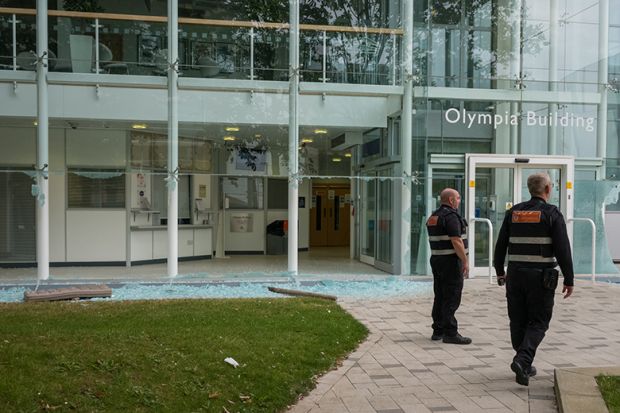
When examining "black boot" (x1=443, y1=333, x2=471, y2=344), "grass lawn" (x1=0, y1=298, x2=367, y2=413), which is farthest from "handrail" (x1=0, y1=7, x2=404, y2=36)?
"black boot" (x1=443, y1=333, x2=471, y2=344)

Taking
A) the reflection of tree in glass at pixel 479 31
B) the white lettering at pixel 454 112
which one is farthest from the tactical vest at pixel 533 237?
the reflection of tree in glass at pixel 479 31

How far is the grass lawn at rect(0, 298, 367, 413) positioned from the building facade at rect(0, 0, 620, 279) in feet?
12.2

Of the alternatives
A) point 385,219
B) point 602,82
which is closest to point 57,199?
point 385,219

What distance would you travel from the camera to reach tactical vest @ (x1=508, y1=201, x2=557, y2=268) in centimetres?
502

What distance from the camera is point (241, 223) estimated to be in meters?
15.4

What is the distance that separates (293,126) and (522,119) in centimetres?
441

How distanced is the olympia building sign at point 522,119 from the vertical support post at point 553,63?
0.13 m

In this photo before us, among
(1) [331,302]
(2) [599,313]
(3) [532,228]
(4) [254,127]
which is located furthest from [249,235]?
(3) [532,228]

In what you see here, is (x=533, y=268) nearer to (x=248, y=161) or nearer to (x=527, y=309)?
(x=527, y=309)

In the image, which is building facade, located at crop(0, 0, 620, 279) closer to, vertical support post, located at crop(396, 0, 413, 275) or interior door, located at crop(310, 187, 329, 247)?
vertical support post, located at crop(396, 0, 413, 275)

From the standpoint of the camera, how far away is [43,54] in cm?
1019

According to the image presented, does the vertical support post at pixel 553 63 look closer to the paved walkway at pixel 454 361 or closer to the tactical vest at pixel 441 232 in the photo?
the paved walkway at pixel 454 361

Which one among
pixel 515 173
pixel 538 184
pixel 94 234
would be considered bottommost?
pixel 94 234

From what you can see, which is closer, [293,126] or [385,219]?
[293,126]
